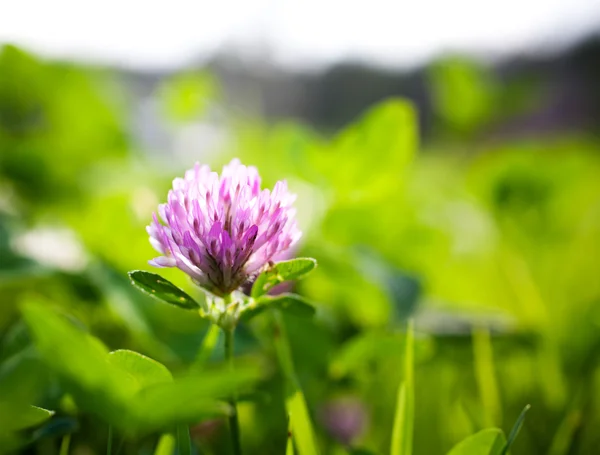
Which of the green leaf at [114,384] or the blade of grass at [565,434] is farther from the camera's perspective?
the blade of grass at [565,434]

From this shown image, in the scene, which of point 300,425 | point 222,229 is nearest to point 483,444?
point 300,425

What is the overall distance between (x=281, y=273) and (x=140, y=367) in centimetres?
10

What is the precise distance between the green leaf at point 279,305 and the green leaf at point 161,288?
34 millimetres

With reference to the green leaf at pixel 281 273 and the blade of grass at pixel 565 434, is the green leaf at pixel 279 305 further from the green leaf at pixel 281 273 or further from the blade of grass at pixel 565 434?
the blade of grass at pixel 565 434

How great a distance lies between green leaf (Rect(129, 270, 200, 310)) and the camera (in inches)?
14.8

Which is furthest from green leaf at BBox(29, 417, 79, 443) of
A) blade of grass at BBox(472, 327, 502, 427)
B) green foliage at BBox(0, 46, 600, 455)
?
blade of grass at BBox(472, 327, 502, 427)

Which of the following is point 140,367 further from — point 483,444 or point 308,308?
point 483,444

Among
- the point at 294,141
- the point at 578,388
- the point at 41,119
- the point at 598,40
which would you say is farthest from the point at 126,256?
the point at 598,40

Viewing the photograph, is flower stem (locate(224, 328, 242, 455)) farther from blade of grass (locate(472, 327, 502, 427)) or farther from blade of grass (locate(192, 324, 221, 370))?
blade of grass (locate(472, 327, 502, 427))

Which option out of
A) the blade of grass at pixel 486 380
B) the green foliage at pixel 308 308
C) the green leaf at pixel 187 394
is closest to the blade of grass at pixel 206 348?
the green foliage at pixel 308 308

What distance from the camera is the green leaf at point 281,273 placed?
388 millimetres

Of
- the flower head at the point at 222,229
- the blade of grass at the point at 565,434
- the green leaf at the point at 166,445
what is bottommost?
the blade of grass at the point at 565,434

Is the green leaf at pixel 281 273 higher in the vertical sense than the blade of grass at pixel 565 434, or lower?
higher

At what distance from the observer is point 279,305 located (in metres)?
0.41
